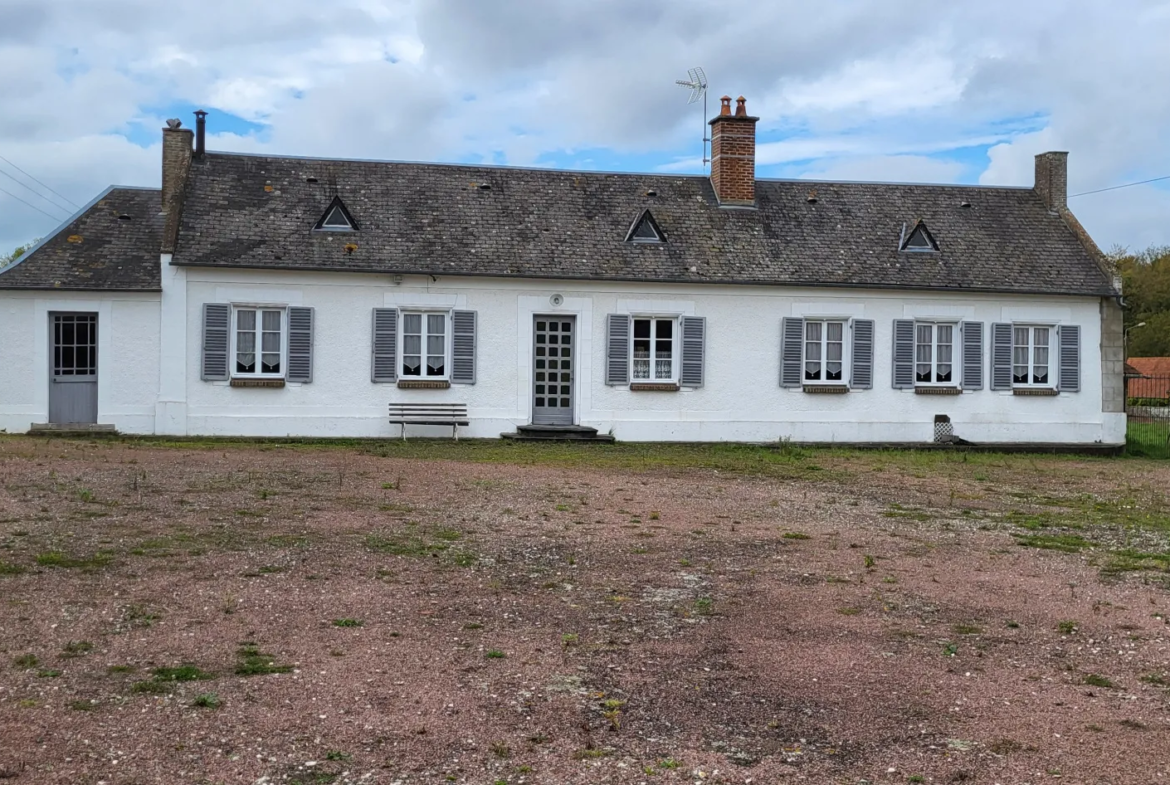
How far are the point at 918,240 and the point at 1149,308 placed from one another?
34.4 m

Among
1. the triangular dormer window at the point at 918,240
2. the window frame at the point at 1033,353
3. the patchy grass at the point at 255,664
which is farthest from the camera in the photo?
the triangular dormer window at the point at 918,240

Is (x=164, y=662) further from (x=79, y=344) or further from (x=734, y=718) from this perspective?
(x=79, y=344)

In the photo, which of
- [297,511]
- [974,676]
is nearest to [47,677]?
[974,676]

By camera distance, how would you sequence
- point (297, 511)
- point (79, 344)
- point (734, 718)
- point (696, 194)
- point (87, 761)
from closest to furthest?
point (87, 761) → point (734, 718) → point (297, 511) → point (79, 344) → point (696, 194)

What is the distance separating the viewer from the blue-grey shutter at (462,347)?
22.1m

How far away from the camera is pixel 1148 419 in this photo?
111ft

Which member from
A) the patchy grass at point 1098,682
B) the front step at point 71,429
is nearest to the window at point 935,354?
the front step at point 71,429

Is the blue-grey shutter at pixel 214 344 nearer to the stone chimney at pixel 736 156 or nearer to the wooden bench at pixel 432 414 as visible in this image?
the wooden bench at pixel 432 414

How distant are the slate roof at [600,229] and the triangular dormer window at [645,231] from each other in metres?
0.24

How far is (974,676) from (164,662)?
438 cm

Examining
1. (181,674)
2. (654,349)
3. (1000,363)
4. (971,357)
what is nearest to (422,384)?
(654,349)

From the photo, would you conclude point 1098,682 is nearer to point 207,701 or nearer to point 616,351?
point 207,701

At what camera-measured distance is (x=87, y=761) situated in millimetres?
4949

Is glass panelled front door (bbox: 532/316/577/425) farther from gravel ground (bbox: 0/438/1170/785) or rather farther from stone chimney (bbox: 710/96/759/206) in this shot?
gravel ground (bbox: 0/438/1170/785)
